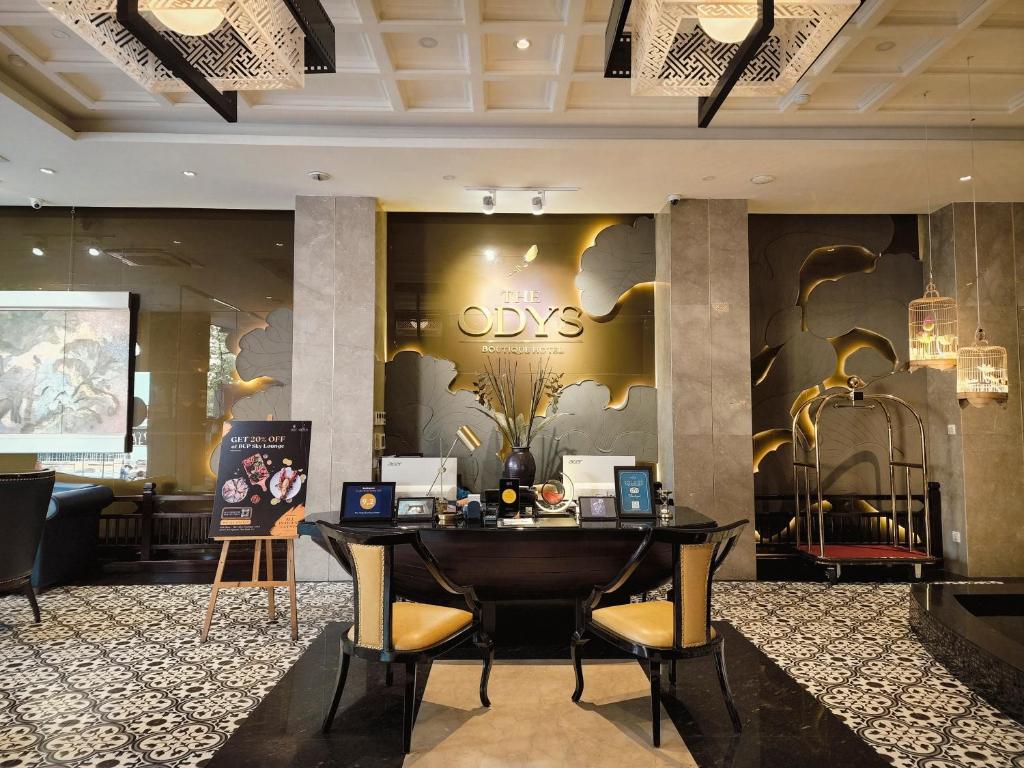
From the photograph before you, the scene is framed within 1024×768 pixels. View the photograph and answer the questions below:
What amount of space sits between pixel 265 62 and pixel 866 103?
417 centimetres

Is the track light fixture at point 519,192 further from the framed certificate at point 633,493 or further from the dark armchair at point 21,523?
the dark armchair at point 21,523

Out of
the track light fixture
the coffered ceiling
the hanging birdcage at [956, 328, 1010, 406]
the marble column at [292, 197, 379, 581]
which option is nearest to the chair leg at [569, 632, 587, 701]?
the marble column at [292, 197, 379, 581]

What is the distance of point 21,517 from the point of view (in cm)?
450

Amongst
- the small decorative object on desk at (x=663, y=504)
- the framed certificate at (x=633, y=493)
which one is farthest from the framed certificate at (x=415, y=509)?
the small decorative object on desk at (x=663, y=504)

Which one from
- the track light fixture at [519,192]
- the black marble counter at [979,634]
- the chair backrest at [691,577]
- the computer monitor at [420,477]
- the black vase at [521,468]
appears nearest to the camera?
the chair backrest at [691,577]

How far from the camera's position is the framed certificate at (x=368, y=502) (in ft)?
12.2

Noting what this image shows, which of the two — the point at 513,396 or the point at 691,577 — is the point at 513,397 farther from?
the point at 691,577

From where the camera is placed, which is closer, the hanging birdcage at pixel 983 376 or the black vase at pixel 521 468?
the black vase at pixel 521 468

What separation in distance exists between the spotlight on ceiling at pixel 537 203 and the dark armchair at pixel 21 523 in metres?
4.63

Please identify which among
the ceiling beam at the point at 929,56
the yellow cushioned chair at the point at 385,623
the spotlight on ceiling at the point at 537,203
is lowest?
the yellow cushioned chair at the point at 385,623

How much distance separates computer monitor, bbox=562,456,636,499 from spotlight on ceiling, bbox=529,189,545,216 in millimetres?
2855

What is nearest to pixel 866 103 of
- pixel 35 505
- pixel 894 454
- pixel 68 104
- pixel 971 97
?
pixel 971 97

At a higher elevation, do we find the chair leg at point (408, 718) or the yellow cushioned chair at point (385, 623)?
the yellow cushioned chair at point (385, 623)

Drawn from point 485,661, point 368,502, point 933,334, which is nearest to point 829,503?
point 933,334
